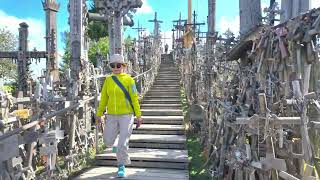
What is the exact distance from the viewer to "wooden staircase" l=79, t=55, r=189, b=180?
271 inches

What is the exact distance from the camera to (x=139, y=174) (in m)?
6.79

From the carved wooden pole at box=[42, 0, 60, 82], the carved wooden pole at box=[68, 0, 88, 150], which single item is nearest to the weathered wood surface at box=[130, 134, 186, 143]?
the carved wooden pole at box=[68, 0, 88, 150]

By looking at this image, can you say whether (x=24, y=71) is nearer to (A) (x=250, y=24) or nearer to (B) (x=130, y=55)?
(B) (x=130, y=55)

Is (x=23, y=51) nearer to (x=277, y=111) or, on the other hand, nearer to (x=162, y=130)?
(x=162, y=130)

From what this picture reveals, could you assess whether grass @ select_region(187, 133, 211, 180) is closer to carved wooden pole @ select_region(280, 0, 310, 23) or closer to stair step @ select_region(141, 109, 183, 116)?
stair step @ select_region(141, 109, 183, 116)

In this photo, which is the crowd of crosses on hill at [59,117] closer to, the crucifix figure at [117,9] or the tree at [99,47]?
the crucifix figure at [117,9]

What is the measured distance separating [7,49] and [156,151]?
130 ft

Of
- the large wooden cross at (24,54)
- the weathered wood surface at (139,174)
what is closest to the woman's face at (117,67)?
the weathered wood surface at (139,174)

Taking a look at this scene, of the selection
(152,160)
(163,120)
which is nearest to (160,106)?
(163,120)

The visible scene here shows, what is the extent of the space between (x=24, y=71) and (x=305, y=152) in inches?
720

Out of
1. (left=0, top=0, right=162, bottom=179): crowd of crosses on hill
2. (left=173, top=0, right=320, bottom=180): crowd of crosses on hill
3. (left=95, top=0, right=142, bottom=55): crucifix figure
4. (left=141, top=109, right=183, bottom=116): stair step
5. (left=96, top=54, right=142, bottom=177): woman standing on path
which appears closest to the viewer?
(left=173, top=0, right=320, bottom=180): crowd of crosses on hill

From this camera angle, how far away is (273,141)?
4430mm

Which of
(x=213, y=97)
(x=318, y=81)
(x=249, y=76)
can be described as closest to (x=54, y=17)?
(x=213, y=97)

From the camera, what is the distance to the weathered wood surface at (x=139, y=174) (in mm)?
6594
